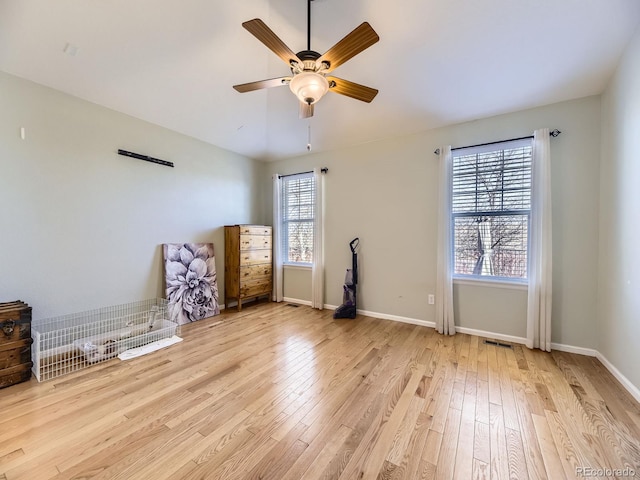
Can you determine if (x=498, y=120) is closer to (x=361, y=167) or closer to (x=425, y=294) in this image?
(x=361, y=167)

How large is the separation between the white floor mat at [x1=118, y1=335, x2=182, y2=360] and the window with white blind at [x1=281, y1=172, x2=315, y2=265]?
2.37 m

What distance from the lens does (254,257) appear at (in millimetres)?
4578

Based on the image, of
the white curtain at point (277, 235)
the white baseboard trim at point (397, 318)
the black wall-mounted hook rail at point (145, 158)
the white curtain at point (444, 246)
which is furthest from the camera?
the white curtain at point (277, 235)

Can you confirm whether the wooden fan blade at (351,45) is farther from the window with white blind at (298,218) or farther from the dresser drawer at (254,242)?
the dresser drawer at (254,242)

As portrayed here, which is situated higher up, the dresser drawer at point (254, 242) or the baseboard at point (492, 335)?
the dresser drawer at point (254, 242)

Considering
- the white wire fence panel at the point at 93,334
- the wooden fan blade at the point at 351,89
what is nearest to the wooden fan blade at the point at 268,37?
the wooden fan blade at the point at 351,89

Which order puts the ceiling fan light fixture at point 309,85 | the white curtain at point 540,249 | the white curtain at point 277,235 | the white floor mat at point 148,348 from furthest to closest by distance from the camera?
1. the white curtain at point 277,235
2. the white curtain at point 540,249
3. the white floor mat at point 148,348
4. the ceiling fan light fixture at point 309,85

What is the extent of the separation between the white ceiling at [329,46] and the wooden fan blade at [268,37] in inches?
19.9

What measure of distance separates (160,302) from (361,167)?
3.58 metres

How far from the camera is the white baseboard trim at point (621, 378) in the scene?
1991 mm

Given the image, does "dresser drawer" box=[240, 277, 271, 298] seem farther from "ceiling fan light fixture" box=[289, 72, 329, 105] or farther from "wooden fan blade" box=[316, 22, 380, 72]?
"wooden fan blade" box=[316, 22, 380, 72]

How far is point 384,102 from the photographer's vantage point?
10.0 feet

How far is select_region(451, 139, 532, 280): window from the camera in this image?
3068mm

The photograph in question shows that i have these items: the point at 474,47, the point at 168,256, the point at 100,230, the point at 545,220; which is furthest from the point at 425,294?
the point at 100,230
